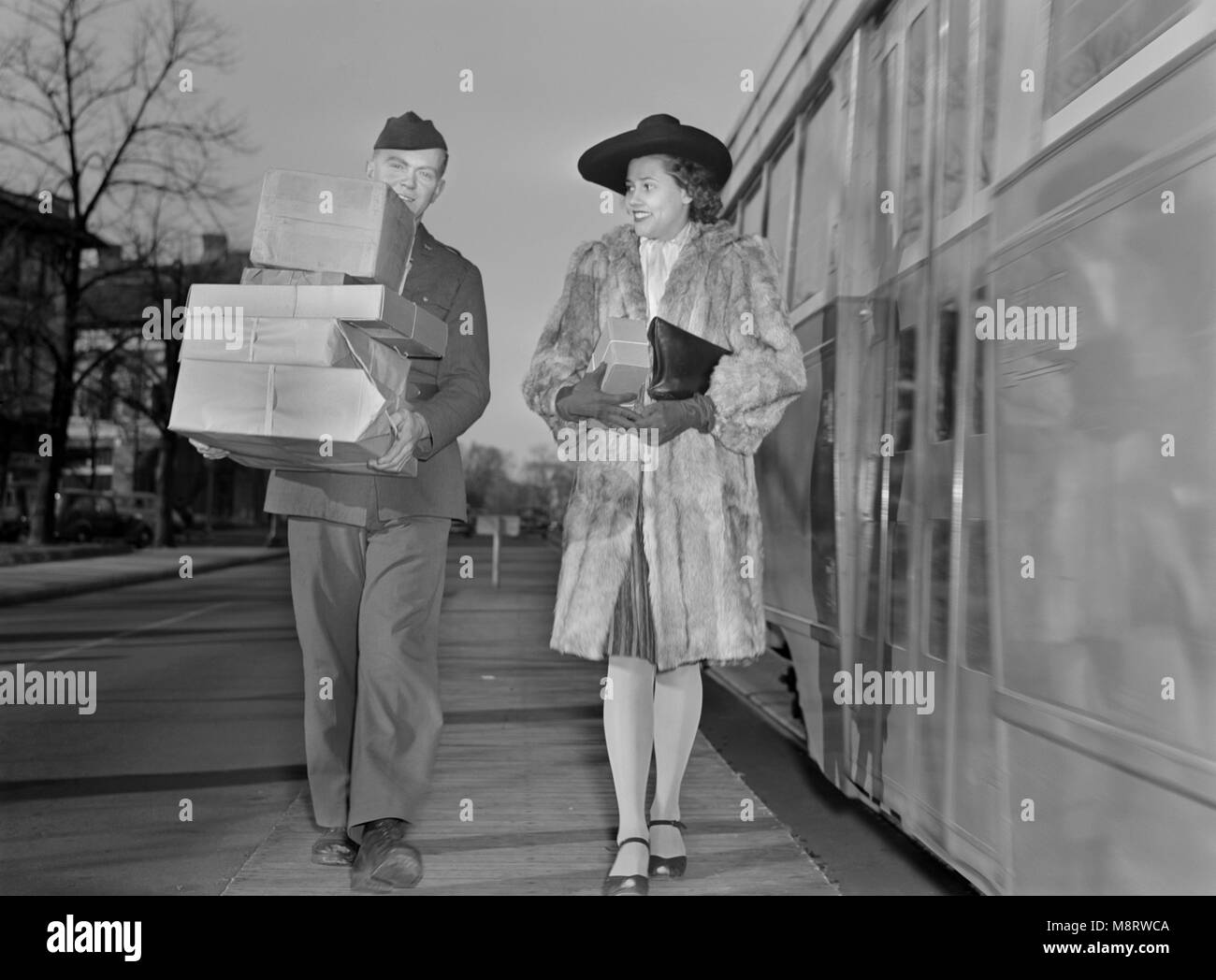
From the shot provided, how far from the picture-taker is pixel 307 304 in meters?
3.52

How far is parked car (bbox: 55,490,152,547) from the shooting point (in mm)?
40500

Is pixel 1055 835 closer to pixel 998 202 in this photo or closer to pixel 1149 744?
pixel 1149 744

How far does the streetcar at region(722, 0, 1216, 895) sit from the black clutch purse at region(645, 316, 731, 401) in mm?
591

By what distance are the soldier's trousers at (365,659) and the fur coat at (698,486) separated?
1.29ft

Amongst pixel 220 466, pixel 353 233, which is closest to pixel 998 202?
pixel 353 233

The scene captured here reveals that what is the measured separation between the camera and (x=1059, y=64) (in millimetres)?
3002

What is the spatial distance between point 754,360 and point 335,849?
174 cm

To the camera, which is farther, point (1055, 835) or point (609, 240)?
point (609, 240)

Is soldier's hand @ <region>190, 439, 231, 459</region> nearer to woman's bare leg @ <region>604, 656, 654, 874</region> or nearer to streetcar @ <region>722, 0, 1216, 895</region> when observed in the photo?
woman's bare leg @ <region>604, 656, 654, 874</region>

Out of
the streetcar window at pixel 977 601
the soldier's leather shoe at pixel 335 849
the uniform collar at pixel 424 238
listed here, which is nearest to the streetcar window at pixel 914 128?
the streetcar window at pixel 977 601

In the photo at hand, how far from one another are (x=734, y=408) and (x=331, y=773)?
1.45 meters

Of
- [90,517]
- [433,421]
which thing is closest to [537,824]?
[433,421]

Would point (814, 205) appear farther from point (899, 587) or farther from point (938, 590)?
point (938, 590)

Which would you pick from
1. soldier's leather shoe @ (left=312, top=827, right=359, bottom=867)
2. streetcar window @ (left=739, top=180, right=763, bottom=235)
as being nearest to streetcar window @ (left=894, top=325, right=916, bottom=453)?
soldier's leather shoe @ (left=312, top=827, right=359, bottom=867)
